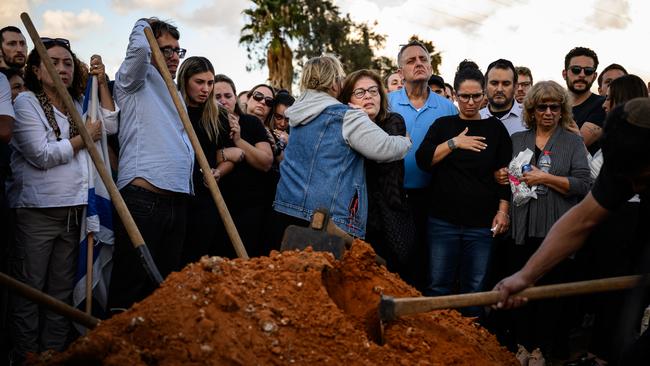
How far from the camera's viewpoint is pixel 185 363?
2889mm

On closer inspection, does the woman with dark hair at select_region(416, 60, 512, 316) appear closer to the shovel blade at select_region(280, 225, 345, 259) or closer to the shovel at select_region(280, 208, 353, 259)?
the shovel at select_region(280, 208, 353, 259)

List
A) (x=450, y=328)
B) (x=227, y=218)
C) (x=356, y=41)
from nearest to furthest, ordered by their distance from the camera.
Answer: (x=450, y=328), (x=227, y=218), (x=356, y=41)

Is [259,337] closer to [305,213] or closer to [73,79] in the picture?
[305,213]

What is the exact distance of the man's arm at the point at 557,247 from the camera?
3.49 m

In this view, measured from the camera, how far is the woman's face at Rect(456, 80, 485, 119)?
566 centimetres

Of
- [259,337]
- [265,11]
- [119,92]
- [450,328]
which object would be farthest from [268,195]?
[265,11]

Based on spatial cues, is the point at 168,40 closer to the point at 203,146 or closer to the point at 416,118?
the point at 203,146

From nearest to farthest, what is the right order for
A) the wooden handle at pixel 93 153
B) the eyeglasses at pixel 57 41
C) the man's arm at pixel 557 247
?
the man's arm at pixel 557 247 → the wooden handle at pixel 93 153 → the eyeglasses at pixel 57 41

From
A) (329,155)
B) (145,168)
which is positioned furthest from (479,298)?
(145,168)

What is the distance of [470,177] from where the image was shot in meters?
5.55

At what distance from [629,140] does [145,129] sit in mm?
3324

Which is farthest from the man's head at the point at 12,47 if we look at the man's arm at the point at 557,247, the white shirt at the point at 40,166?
the man's arm at the point at 557,247

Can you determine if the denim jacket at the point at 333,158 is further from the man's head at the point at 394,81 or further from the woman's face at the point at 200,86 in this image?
the man's head at the point at 394,81

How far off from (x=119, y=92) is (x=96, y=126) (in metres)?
0.32
